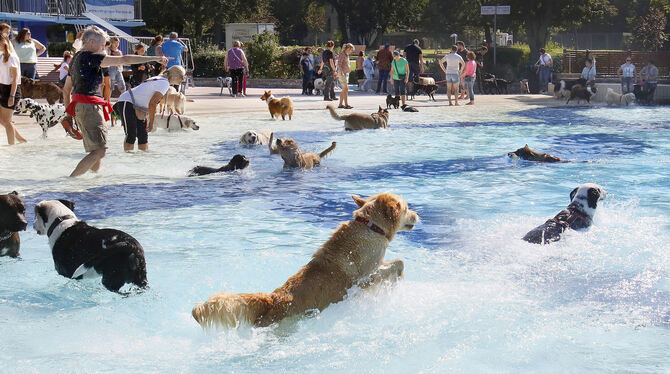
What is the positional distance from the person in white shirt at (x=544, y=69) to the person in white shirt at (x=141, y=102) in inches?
815

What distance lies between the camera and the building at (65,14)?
1340 inches

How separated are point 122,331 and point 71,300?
793 millimetres

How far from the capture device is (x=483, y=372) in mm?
4152

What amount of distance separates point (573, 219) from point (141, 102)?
641 centimetres

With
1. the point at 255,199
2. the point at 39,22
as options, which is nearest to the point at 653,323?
the point at 255,199

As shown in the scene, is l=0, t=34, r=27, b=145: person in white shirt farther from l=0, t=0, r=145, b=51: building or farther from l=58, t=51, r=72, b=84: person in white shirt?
l=0, t=0, r=145, b=51: building

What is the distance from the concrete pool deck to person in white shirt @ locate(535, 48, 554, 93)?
155cm

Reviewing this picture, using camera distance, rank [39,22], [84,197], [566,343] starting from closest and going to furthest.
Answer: [566,343], [84,197], [39,22]

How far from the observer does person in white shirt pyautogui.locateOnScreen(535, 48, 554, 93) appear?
92.0ft

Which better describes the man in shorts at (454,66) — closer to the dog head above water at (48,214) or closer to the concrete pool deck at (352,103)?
the concrete pool deck at (352,103)

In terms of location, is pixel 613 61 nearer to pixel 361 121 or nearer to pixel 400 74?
pixel 400 74

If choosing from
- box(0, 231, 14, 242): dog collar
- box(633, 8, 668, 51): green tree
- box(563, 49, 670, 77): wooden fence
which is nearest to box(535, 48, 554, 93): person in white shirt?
box(563, 49, 670, 77): wooden fence

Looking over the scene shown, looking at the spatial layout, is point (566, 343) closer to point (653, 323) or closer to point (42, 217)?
point (653, 323)

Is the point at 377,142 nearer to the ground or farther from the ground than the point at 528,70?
nearer to the ground
